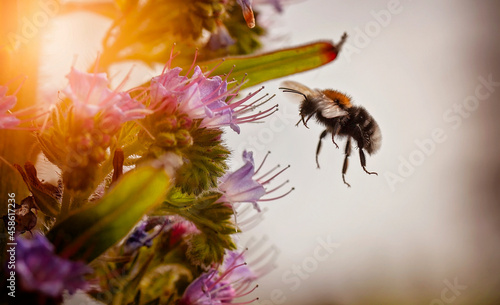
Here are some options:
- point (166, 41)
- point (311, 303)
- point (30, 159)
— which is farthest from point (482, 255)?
point (30, 159)

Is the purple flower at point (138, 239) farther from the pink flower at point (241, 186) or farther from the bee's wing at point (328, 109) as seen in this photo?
the bee's wing at point (328, 109)

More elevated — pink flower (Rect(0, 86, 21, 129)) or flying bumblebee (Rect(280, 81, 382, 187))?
pink flower (Rect(0, 86, 21, 129))

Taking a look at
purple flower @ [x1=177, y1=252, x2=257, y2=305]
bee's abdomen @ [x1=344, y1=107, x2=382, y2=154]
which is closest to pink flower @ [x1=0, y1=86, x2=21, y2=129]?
purple flower @ [x1=177, y1=252, x2=257, y2=305]

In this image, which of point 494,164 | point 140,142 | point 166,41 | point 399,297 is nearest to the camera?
point 140,142

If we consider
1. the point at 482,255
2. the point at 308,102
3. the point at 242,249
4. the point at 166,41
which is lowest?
the point at 482,255

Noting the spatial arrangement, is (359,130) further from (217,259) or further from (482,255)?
(482,255)

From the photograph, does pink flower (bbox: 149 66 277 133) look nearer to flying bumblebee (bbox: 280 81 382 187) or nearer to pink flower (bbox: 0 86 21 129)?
pink flower (bbox: 0 86 21 129)

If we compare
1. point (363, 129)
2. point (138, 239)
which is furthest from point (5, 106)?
point (363, 129)
